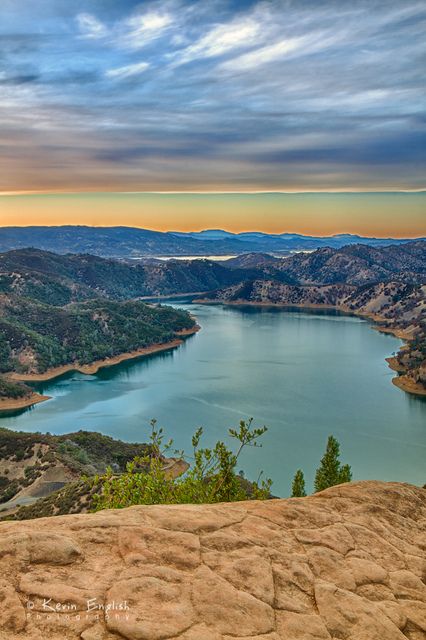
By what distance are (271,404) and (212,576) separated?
89233mm

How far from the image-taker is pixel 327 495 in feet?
40.9

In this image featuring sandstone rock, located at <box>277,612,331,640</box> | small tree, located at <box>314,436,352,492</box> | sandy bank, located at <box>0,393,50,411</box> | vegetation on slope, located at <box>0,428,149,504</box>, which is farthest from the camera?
sandy bank, located at <box>0,393,50,411</box>

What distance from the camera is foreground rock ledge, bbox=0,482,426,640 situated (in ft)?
23.0

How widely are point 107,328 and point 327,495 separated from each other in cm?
15826

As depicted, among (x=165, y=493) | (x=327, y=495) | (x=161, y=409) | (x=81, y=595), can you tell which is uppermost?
(x=81, y=595)

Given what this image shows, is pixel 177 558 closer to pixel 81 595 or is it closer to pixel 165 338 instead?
pixel 81 595

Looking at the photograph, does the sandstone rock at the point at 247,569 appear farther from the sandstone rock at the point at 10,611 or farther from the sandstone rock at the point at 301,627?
the sandstone rock at the point at 10,611

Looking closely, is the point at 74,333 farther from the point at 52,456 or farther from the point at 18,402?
the point at 52,456

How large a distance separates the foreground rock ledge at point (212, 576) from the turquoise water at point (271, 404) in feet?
172

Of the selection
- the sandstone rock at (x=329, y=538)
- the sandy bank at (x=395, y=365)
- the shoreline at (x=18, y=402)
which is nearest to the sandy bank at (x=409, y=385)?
the sandy bank at (x=395, y=365)

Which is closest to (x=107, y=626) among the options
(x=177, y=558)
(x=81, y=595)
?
(x=81, y=595)

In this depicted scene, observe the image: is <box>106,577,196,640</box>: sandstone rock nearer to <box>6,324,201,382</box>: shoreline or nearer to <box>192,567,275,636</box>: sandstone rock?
<box>192,567,275,636</box>: sandstone rock

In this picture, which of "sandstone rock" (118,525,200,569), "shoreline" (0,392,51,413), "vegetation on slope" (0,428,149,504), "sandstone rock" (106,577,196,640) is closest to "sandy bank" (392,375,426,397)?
"vegetation on slope" (0,428,149,504)

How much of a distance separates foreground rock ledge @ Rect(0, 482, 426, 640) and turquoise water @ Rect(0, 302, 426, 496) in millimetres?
52568
